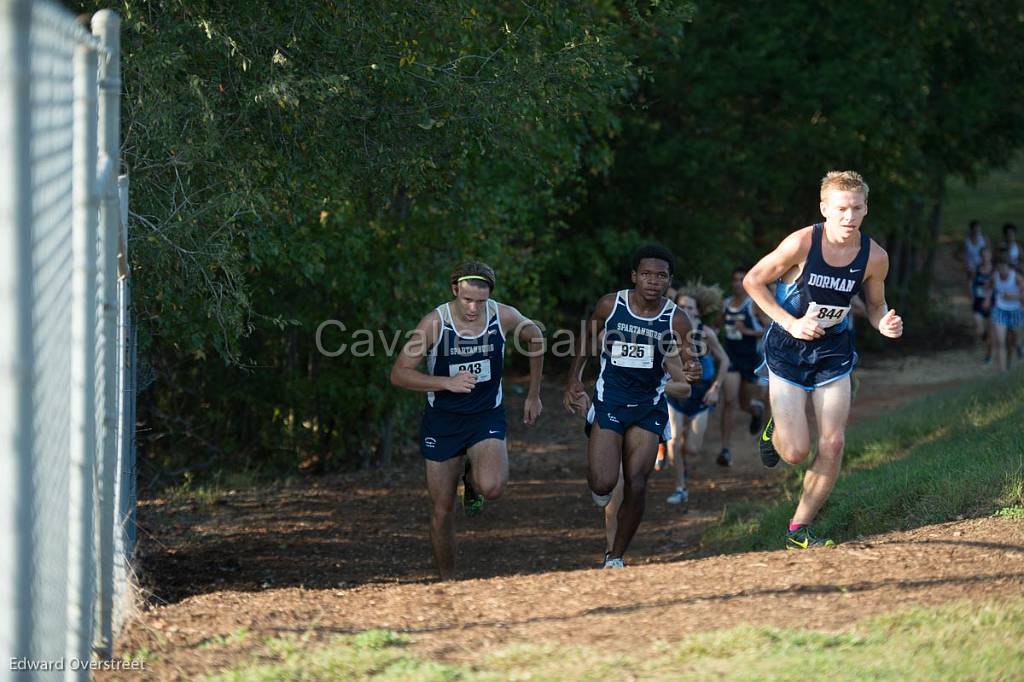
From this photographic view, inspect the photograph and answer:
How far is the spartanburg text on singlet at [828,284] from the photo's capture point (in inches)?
265

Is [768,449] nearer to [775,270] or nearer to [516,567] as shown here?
[775,270]

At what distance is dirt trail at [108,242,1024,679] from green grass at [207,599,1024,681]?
0.60 ft

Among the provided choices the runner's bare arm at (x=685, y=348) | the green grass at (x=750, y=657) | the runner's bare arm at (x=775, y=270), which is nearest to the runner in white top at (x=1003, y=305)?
the runner's bare arm at (x=685, y=348)

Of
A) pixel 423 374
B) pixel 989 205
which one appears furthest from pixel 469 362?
pixel 989 205

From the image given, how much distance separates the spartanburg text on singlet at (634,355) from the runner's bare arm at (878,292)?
4.63 ft

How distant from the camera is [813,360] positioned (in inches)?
266

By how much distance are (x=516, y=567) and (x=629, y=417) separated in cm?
202

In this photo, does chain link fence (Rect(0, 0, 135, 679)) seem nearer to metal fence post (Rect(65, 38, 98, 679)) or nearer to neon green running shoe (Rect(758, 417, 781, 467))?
metal fence post (Rect(65, 38, 98, 679))

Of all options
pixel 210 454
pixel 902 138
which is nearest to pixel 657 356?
pixel 210 454

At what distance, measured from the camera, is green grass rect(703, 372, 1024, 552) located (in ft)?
24.3

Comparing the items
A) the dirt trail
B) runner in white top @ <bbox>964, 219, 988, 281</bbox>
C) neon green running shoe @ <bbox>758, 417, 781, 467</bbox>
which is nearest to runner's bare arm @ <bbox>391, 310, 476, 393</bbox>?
the dirt trail

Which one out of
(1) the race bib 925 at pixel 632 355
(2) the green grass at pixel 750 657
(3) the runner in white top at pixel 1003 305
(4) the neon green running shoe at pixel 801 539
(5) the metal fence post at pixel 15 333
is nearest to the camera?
(5) the metal fence post at pixel 15 333

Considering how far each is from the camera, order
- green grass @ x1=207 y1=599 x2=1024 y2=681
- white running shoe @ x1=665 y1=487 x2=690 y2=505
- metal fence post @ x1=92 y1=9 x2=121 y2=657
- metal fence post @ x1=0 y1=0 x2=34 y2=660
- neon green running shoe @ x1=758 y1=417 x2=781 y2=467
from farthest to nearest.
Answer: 1. white running shoe @ x1=665 y1=487 x2=690 y2=505
2. neon green running shoe @ x1=758 y1=417 x2=781 y2=467
3. metal fence post @ x1=92 y1=9 x2=121 y2=657
4. green grass @ x1=207 y1=599 x2=1024 y2=681
5. metal fence post @ x1=0 y1=0 x2=34 y2=660

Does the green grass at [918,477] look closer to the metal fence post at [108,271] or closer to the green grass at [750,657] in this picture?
the green grass at [750,657]
